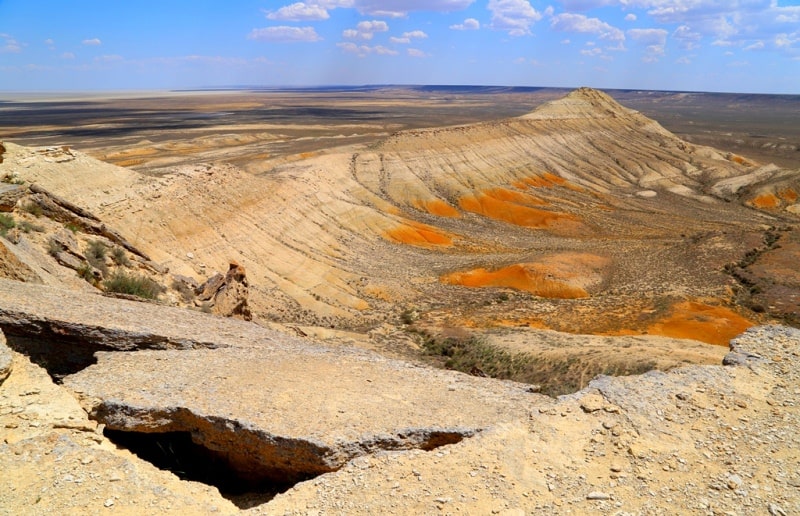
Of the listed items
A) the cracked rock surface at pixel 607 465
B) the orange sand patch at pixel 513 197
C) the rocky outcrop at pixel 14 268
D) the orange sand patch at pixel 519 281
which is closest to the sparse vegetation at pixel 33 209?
the rocky outcrop at pixel 14 268

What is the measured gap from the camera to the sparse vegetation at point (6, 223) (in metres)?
12.7

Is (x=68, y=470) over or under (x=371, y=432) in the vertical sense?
over

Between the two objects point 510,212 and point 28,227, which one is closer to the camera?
point 28,227

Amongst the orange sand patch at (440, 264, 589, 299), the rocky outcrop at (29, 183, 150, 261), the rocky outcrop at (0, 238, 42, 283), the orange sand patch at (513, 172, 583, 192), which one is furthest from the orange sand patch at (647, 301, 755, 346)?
the orange sand patch at (513, 172, 583, 192)

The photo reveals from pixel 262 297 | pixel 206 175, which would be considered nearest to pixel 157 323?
pixel 262 297

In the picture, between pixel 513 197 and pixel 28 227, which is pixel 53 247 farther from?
pixel 513 197

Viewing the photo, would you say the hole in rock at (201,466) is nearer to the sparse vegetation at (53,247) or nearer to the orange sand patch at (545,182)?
the sparse vegetation at (53,247)

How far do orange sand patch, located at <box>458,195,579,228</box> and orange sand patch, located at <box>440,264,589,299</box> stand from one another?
13.3 meters

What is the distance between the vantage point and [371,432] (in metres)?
6.61

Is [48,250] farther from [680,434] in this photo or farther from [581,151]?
[581,151]

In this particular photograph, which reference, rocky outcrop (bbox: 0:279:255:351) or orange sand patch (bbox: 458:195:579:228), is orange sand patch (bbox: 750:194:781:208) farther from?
rocky outcrop (bbox: 0:279:255:351)

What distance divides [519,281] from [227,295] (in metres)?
15.7

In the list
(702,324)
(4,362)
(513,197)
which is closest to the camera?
(4,362)

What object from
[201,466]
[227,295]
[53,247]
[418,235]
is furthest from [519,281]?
[201,466]
